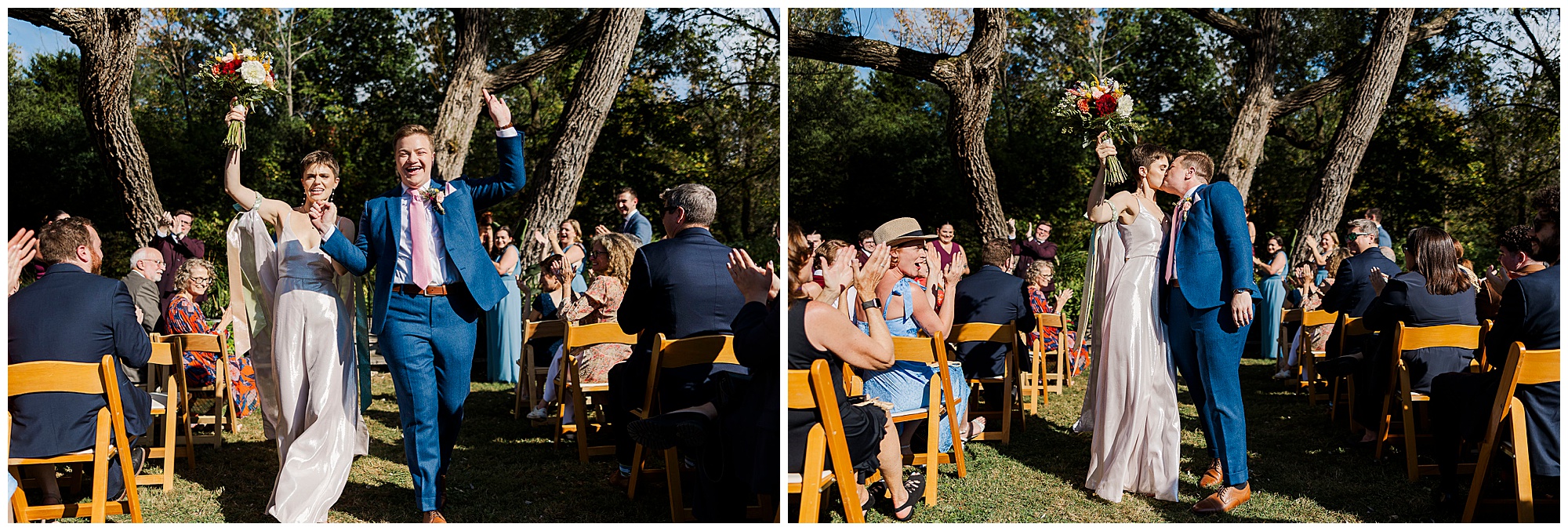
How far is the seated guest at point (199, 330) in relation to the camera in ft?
17.9

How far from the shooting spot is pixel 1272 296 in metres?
9.16

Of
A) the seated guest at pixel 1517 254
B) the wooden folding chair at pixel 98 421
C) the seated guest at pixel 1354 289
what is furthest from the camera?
the seated guest at pixel 1354 289

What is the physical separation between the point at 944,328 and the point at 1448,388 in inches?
79.5

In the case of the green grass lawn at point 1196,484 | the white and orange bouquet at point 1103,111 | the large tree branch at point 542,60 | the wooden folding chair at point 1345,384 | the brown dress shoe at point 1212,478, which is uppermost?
the large tree branch at point 542,60

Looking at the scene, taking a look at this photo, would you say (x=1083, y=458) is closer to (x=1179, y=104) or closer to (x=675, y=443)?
(x=675, y=443)

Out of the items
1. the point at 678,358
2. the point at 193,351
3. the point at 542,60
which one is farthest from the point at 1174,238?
the point at 542,60

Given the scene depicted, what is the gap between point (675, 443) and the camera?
→ 3.08 m

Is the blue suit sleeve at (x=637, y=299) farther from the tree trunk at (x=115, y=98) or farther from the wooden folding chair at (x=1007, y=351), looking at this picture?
the tree trunk at (x=115, y=98)

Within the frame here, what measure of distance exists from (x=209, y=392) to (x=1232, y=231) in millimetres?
5410

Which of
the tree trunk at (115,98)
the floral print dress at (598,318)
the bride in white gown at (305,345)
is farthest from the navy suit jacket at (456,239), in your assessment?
the tree trunk at (115,98)

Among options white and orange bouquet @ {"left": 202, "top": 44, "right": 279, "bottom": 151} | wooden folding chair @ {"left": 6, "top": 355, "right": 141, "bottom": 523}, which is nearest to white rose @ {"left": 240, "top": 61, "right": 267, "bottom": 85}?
white and orange bouquet @ {"left": 202, "top": 44, "right": 279, "bottom": 151}

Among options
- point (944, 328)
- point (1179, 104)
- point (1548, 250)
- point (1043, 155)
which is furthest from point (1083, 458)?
point (1179, 104)

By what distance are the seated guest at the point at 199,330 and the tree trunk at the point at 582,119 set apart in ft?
13.0

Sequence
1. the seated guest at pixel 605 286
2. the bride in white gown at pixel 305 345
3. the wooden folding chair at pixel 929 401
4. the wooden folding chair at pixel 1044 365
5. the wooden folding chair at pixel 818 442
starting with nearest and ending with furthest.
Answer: the wooden folding chair at pixel 818 442
the bride in white gown at pixel 305 345
the wooden folding chair at pixel 929 401
the seated guest at pixel 605 286
the wooden folding chair at pixel 1044 365
